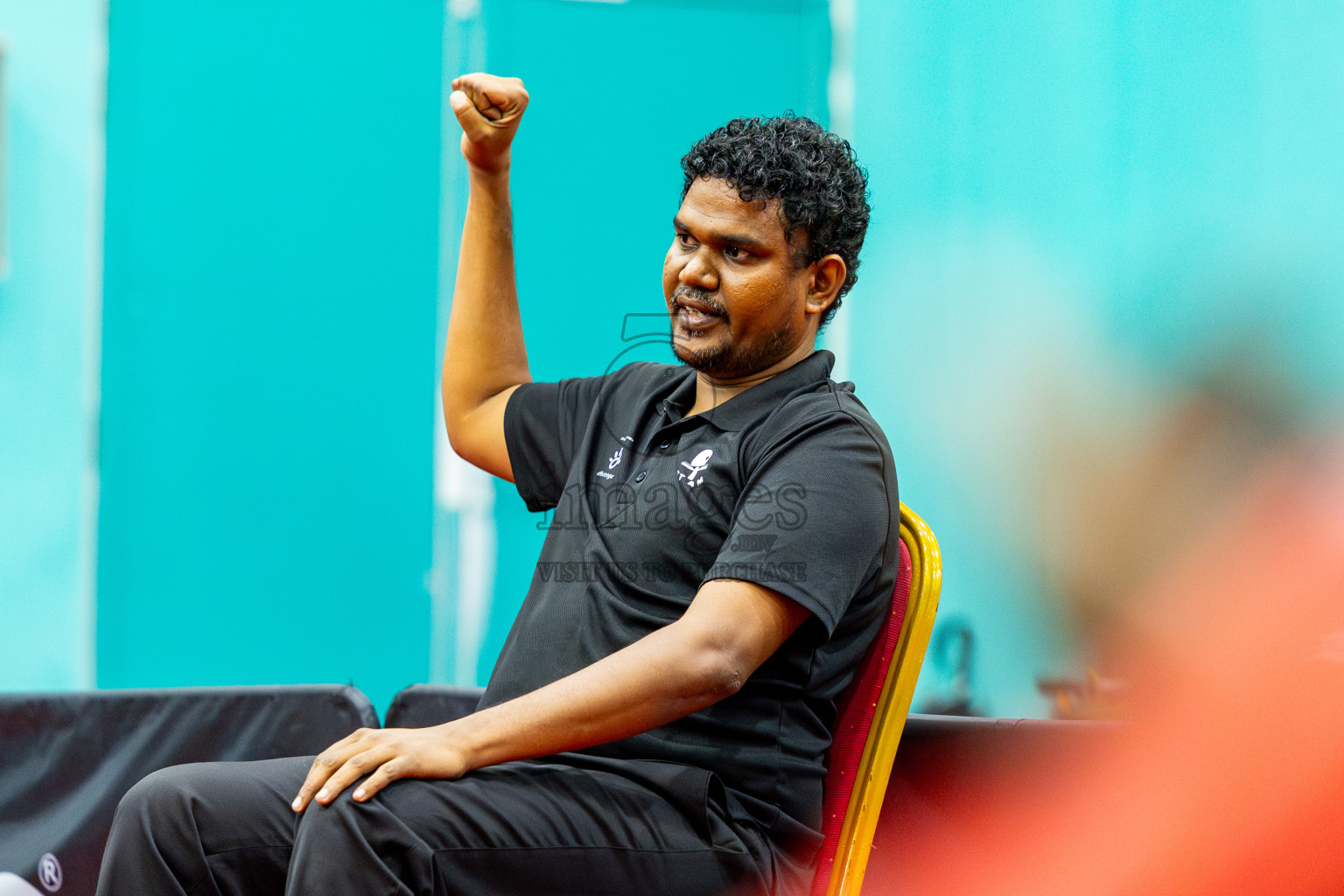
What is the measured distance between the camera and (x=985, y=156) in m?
1.80

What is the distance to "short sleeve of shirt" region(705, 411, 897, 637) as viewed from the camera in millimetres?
1098

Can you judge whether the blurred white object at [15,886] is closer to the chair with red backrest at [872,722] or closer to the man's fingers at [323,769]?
the man's fingers at [323,769]

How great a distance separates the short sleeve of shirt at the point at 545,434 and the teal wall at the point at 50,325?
137 centimetres

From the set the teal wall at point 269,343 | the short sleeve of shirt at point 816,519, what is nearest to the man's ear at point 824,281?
the short sleeve of shirt at point 816,519

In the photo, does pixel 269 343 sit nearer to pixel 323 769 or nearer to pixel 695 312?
pixel 695 312

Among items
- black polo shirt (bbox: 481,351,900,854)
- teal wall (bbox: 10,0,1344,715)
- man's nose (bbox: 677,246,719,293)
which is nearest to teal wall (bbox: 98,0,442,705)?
teal wall (bbox: 10,0,1344,715)

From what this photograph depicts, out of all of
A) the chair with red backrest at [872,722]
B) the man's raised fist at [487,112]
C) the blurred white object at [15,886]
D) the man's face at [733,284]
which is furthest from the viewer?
the blurred white object at [15,886]

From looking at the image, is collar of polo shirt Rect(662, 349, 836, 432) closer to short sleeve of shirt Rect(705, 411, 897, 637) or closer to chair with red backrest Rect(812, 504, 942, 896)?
Answer: short sleeve of shirt Rect(705, 411, 897, 637)

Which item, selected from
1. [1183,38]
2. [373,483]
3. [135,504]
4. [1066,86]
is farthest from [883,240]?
[135,504]

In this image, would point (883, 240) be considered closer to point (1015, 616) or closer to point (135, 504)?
point (1015, 616)

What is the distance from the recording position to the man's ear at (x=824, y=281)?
4.57 ft

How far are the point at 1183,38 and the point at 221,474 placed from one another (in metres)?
2.01

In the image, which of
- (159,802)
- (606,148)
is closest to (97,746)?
A: (159,802)

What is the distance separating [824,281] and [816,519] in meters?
0.41
